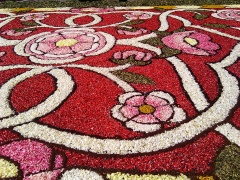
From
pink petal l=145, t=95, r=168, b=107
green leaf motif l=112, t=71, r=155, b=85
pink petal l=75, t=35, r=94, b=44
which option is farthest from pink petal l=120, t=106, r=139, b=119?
pink petal l=75, t=35, r=94, b=44

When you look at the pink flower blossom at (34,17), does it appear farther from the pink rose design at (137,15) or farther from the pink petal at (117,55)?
the pink petal at (117,55)

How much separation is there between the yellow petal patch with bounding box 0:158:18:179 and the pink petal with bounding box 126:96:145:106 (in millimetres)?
1820

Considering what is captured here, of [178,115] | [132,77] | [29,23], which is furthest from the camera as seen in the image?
[29,23]

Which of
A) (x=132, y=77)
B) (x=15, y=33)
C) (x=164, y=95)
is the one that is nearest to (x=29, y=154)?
(x=164, y=95)

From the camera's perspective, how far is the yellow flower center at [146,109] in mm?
4363

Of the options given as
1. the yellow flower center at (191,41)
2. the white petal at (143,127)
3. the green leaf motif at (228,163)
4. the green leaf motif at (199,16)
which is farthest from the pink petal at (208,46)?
the green leaf motif at (228,163)

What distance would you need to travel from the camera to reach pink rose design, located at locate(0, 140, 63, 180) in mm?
3438

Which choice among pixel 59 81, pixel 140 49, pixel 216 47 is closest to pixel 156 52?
pixel 140 49

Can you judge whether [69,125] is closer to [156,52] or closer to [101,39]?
[156,52]

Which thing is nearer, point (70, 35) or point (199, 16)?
point (70, 35)

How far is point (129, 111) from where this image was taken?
4383 millimetres

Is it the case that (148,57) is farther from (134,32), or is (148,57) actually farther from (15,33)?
(15,33)

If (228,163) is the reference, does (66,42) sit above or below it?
above

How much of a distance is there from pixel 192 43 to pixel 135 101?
286 centimetres
